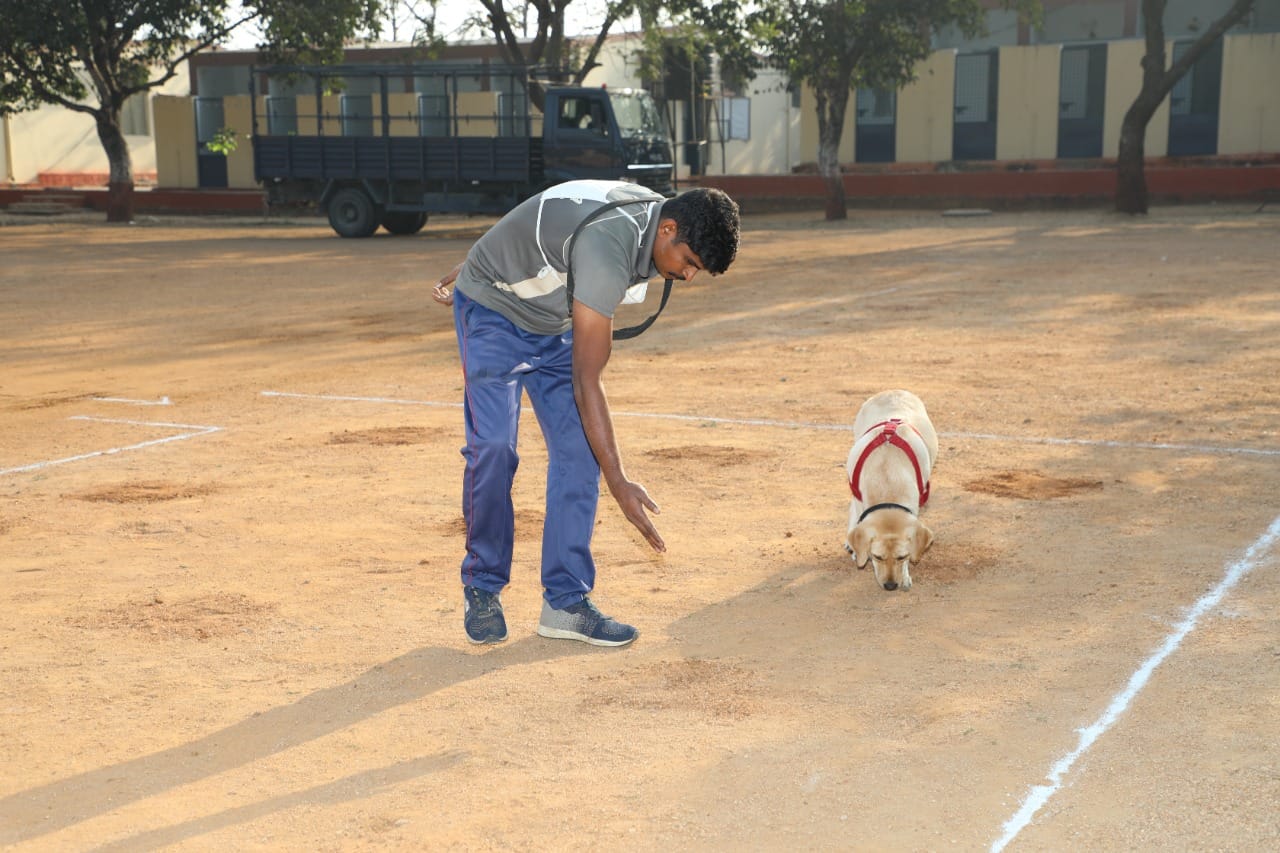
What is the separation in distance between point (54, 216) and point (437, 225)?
38.4 feet

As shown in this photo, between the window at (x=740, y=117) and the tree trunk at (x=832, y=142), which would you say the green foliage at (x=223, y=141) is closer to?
the tree trunk at (x=832, y=142)

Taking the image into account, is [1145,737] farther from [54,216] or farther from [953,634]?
[54,216]

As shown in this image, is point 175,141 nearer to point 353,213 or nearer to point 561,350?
point 353,213

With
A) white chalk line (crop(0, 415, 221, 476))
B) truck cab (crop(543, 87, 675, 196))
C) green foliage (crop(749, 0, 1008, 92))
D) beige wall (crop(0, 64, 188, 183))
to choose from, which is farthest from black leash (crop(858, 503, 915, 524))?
beige wall (crop(0, 64, 188, 183))

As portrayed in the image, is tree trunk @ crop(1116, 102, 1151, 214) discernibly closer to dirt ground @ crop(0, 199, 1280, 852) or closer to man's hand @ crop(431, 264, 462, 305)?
dirt ground @ crop(0, 199, 1280, 852)

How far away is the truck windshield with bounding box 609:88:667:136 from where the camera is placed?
25.7 metres

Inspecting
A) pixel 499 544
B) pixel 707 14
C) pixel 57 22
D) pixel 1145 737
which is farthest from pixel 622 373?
pixel 57 22

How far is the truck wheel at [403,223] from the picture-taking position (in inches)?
1111

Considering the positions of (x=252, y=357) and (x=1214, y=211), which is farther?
(x=1214, y=211)

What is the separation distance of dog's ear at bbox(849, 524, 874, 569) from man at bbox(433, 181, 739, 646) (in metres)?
1.06

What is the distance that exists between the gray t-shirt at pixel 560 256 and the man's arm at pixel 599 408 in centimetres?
6

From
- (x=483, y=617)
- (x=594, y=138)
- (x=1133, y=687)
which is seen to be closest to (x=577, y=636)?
(x=483, y=617)

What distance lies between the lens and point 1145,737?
13.0ft

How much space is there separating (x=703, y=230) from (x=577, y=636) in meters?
1.62
